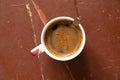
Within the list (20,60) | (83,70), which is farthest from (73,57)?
(20,60)

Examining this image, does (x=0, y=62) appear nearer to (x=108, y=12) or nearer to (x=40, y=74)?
(x=40, y=74)

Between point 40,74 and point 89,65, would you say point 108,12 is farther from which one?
point 40,74

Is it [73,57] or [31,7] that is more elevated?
[31,7]
